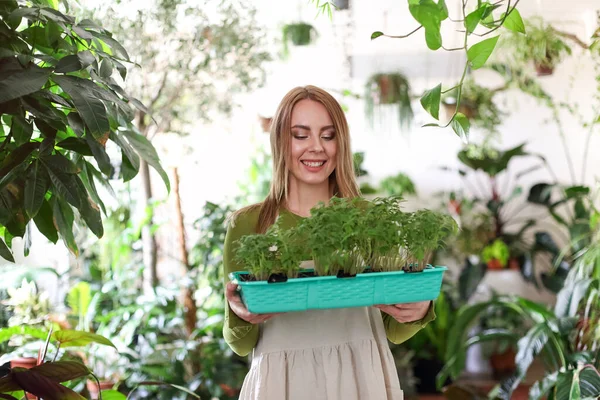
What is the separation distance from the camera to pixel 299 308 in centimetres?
135

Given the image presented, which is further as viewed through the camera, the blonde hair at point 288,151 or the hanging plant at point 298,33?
the hanging plant at point 298,33

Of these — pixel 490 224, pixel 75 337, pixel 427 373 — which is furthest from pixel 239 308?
pixel 490 224

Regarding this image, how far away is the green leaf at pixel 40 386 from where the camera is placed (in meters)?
1.55

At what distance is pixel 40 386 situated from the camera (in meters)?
1.55

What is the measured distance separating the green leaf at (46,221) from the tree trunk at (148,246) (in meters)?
2.16

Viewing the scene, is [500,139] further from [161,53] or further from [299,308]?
[299,308]

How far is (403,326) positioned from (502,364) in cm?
383

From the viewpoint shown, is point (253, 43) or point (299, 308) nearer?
point (299, 308)

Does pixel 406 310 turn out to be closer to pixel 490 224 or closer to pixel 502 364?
pixel 502 364

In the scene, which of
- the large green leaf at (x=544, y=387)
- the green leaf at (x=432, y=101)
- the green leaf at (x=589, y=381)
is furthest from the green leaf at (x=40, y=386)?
the large green leaf at (x=544, y=387)

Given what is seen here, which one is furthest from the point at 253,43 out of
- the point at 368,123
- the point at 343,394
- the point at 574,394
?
the point at 343,394

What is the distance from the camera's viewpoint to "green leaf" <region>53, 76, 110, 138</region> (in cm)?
145

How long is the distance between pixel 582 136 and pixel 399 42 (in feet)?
5.36

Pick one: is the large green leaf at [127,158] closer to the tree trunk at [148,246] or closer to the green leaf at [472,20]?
→ the green leaf at [472,20]
